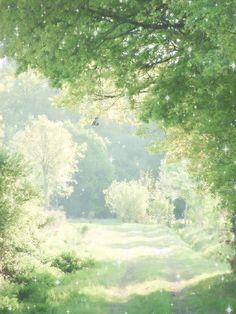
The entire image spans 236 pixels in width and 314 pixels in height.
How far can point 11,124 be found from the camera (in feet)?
295

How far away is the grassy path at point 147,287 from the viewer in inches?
539

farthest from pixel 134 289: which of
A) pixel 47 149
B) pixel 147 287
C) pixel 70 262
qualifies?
pixel 47 149

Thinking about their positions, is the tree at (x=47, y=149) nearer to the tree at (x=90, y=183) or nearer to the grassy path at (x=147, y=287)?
the grassy path at (x=147, y=287)

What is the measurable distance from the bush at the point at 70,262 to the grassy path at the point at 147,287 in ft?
1.94

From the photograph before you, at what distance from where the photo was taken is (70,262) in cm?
2209

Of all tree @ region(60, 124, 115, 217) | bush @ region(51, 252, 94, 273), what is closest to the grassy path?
bush @ region(51, 252, 94, 273)

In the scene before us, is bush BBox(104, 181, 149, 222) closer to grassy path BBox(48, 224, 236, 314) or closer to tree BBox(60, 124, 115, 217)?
tree BBox(60, 124, 115, 217)

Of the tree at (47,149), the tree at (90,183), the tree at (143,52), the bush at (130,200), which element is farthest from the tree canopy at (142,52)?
the tree at (90,183)

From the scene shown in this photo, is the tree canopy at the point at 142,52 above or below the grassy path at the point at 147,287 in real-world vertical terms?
above

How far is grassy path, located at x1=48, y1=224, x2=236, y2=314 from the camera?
13.7 metres

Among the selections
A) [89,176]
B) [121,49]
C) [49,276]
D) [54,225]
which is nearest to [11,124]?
[89,176]

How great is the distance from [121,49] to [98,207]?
72.2 metres

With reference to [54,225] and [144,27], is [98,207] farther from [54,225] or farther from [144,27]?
[144,27]

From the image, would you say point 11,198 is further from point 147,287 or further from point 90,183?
point 90,183
